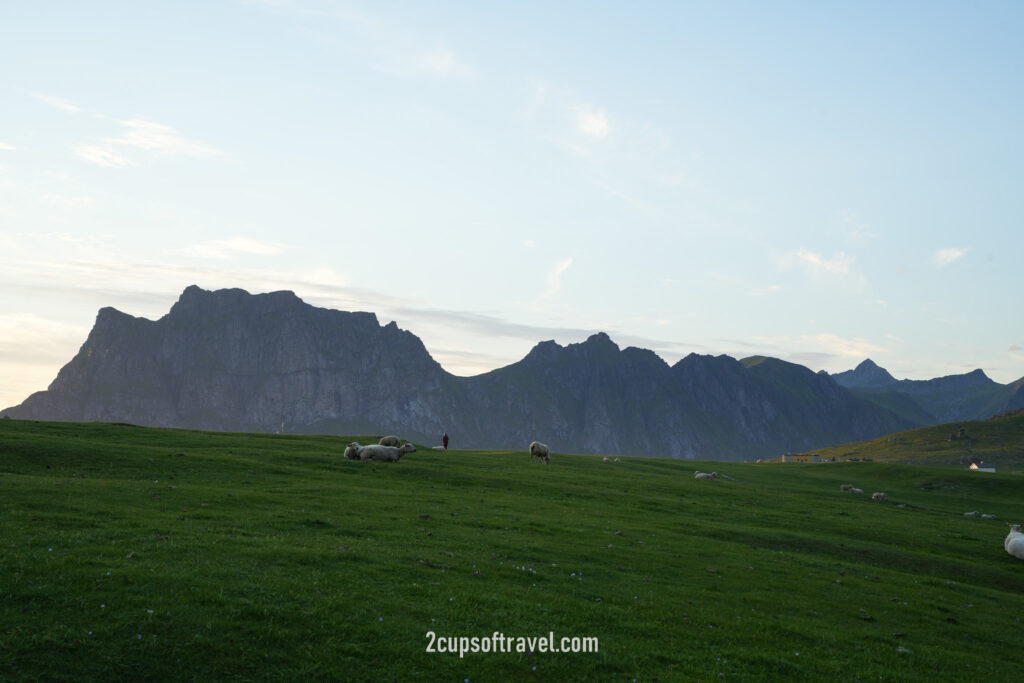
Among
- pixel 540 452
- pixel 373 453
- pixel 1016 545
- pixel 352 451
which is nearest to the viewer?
pixel 1016 545

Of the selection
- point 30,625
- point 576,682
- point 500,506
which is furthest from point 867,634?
point 30,625

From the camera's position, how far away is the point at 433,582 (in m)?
21.2

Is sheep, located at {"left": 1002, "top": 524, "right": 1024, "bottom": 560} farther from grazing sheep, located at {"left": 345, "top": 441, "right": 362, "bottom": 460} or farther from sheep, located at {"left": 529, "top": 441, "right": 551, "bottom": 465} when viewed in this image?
grazing sheep, located at {"left": 345, "top": 441, "right": 362, "bottom": 460}

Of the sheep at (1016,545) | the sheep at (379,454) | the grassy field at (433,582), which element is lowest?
the sheep at (1016,545)

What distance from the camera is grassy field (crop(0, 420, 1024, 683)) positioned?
51.0ft

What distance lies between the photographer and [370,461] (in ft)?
180

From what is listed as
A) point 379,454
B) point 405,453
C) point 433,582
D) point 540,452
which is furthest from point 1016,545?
point 405,453

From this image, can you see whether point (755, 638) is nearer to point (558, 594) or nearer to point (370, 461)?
point (558, 594)

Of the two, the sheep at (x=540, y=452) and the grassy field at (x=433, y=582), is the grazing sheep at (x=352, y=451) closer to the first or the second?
the grassy field at (x=433, y=582)

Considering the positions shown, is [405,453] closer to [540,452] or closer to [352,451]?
[352,451]

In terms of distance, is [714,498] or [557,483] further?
[714,498]

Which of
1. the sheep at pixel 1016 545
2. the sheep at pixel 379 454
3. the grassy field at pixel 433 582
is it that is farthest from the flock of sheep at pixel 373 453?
the sheep at pixel 1016 545

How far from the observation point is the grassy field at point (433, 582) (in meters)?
15.5

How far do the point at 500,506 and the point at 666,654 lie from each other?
2146 centimetres
